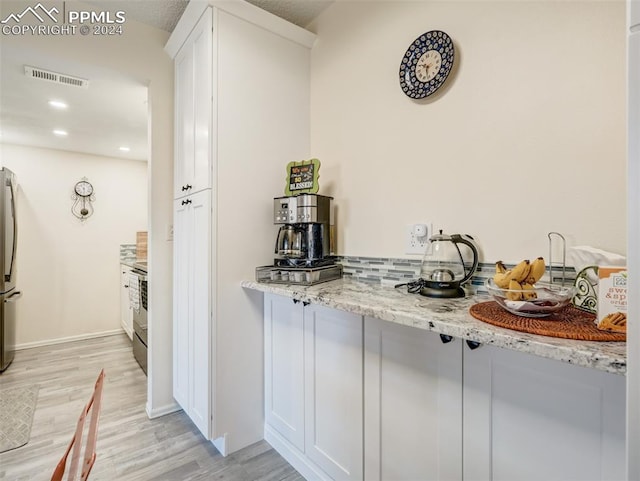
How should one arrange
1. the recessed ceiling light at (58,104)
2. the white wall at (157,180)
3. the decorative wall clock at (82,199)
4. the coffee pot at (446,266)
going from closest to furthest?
the coffee pot at (446,266)
the white wall at (157,180)
the recessed ceiling light at (58,104)
the decorative wall clock at (82,199)

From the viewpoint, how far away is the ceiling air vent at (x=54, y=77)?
2057 mm

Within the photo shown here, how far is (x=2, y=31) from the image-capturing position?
5.65 feet

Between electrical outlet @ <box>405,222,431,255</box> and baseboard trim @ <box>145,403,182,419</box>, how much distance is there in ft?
6.39

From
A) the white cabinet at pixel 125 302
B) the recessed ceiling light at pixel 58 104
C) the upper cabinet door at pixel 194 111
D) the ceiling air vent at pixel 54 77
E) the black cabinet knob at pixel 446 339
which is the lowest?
the white cabinet at pixel 125 302

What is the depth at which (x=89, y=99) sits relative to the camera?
100 inches

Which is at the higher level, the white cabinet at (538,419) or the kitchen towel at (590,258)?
the kitchen towel at (590,258)

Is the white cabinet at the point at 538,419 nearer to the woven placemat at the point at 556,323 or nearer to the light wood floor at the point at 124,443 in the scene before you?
the woven placemat at the point at 556,323

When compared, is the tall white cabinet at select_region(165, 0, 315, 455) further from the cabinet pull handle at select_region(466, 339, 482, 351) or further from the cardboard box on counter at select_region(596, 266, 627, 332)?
the cardboard box on counter at select_region(596, 266, 627, 332)

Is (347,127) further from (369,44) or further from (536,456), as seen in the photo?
(536,456)

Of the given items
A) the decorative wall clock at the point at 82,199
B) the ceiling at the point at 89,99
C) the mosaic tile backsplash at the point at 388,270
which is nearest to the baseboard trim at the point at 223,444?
the mosaic tile backsplash at the point at 388,270

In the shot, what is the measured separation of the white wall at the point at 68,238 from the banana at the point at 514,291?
4697mm

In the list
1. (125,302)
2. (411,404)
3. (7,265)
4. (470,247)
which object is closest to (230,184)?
(470,247)

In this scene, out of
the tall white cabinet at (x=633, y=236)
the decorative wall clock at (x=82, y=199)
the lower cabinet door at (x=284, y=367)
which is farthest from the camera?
the decorative wall clock at (x=82, y=199)

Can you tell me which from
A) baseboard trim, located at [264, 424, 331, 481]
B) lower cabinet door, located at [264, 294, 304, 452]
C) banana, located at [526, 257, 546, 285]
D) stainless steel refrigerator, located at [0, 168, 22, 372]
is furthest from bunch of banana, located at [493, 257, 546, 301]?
stainless steel refrigerator, located at [0, 168, 22, 372]
